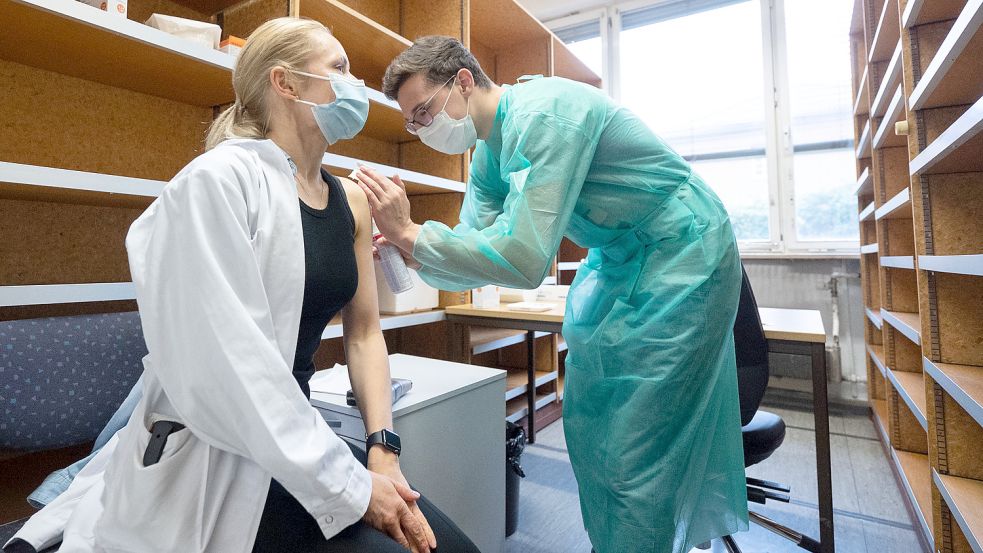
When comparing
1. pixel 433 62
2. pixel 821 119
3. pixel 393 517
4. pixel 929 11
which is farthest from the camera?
pixel 821 119

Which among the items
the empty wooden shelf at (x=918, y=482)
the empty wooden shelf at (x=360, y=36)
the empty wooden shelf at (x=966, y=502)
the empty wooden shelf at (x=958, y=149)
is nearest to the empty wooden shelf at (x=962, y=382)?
the empty wooden shelf at (x=966, y=502)

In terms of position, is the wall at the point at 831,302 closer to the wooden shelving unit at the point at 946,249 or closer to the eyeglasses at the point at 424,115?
the wooden shelving unit at the point at 946,249

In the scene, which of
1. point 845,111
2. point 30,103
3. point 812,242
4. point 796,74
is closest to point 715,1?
point 796,74

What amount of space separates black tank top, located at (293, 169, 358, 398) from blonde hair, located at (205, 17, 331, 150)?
22 centimetres

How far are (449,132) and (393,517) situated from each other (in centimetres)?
88

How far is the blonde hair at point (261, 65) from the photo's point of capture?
1.00m

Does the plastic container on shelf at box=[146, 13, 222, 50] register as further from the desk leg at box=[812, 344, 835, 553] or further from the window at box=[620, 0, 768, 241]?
the window at box=[620, 0, 768, 241]

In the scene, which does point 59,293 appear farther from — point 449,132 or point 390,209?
point 449,132

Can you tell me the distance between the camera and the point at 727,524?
1133 millimetres

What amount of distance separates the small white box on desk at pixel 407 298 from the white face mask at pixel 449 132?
0.82 meters

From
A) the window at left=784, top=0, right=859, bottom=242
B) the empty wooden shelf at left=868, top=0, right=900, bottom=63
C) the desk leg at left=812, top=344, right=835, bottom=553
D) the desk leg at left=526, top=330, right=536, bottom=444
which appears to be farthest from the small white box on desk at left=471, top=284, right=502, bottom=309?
the window at left=784, top=0, right=859, bottom=242

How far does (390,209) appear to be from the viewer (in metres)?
1.05

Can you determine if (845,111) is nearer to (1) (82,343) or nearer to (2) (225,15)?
(2) (225,15)

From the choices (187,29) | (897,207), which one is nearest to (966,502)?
(897,207)
